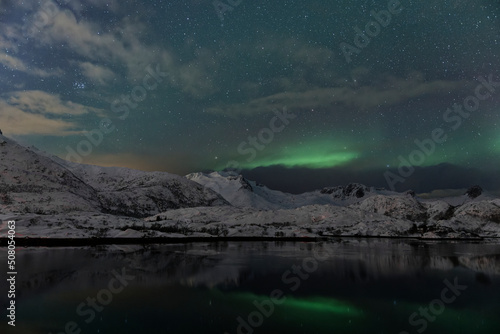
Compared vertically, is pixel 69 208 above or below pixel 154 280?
above

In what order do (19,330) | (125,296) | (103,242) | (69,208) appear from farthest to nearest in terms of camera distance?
(69,208) < (103,242) < (125,296) < (19,330)

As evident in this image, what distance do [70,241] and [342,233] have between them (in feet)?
461

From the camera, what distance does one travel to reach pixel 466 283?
96.7 ft

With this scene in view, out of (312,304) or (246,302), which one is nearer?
(246,302)

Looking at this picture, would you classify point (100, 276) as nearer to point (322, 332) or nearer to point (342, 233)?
point (322, 332)

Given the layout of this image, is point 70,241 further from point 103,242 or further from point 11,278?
point 11,278

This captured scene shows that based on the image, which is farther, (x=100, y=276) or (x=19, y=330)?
(x=100, y=276)

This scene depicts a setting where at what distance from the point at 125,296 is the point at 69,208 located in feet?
554

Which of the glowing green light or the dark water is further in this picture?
the glowing green light

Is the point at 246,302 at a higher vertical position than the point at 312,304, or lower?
higher

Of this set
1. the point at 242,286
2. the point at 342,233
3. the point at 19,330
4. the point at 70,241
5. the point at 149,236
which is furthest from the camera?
the point at 342,233

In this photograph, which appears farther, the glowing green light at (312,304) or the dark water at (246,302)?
the glowing green light at (312,304)

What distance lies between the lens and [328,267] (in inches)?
1526

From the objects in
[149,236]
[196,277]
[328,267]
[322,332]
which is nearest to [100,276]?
[196,277]
